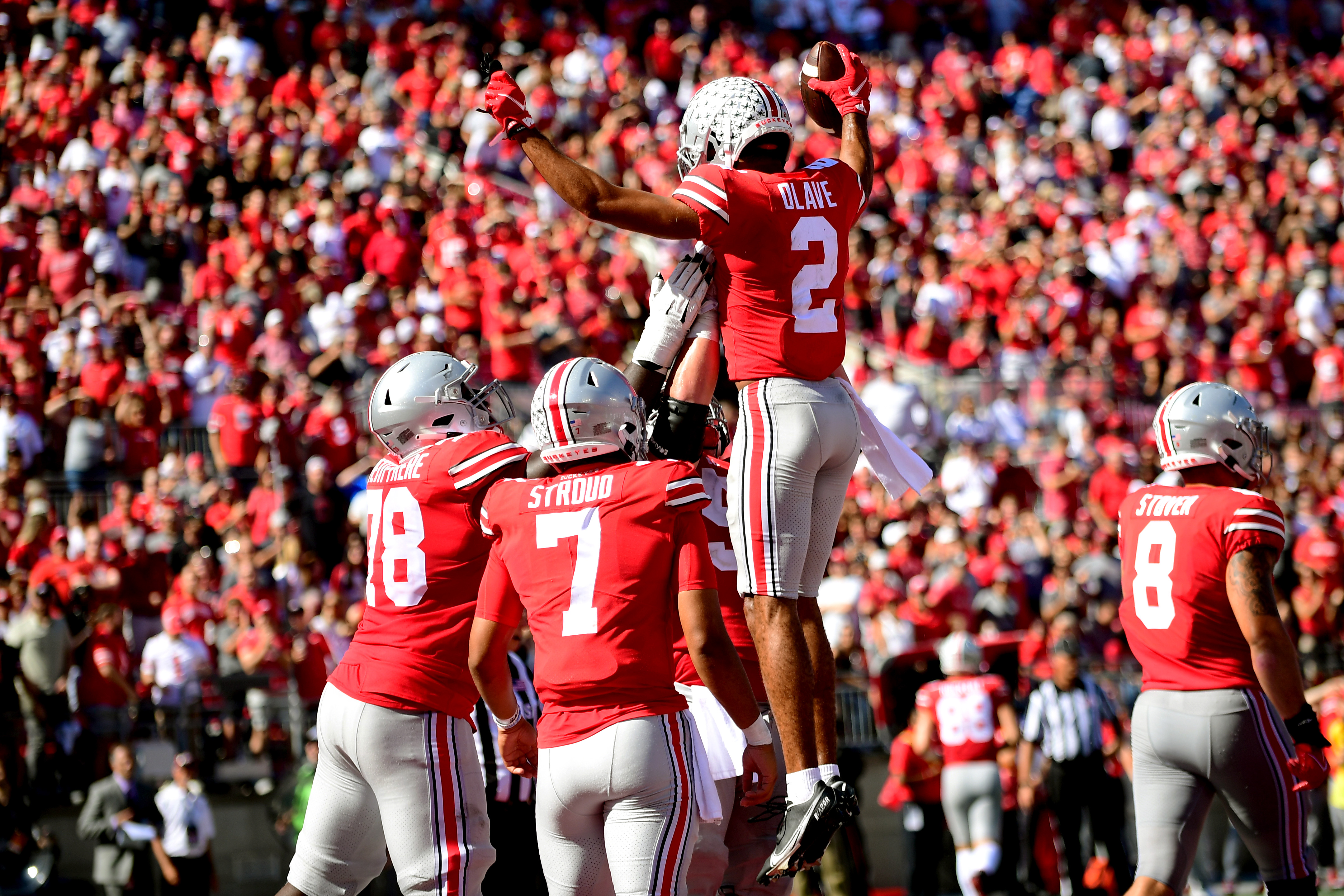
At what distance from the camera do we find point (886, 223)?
1939 centimetres

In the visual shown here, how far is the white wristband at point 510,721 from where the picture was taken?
5762mm

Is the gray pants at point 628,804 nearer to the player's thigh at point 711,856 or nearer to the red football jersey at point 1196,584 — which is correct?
the player's thigh at point 711,856

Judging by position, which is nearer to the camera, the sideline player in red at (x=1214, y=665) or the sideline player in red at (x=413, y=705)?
the sideline player in red at (x=413, y=705)

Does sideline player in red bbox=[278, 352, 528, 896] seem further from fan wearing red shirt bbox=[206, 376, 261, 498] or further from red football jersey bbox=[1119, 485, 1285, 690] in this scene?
fan wearing red shirt bbox=[206, 376, 261, 498]

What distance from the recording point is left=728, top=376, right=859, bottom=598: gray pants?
5.67m

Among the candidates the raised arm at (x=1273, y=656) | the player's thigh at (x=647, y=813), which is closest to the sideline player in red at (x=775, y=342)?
the player's thigh at (x=647, y=813)

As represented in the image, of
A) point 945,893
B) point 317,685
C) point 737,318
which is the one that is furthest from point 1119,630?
point 737,318

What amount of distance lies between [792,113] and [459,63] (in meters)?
4.88

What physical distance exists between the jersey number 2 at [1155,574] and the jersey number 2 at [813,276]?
5.00ft

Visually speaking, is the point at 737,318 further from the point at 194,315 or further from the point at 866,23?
the point at 866,23

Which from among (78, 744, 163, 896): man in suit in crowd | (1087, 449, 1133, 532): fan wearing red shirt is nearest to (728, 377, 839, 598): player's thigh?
(78, 744, 163, 896): man in suit in crowd

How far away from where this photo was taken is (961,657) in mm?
11742

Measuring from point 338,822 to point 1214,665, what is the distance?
314 cm

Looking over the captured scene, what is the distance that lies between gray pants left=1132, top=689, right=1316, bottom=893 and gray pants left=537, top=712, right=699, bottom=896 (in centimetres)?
201
